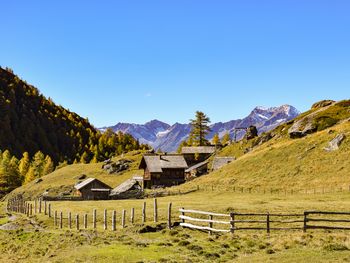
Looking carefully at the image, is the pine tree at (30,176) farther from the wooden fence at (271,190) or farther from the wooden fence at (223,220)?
the wooden fence at (223,220)

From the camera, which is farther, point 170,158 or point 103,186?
point 170,158

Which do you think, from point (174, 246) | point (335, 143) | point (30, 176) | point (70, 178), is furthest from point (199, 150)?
point (174, 246)

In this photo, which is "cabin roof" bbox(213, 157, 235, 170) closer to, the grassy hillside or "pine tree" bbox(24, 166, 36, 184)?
the grassy hillside

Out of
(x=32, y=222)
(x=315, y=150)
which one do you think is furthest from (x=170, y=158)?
(x=32, y=222)

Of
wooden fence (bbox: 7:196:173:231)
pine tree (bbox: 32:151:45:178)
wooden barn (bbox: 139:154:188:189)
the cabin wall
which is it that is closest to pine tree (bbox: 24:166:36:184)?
pine tree (bbox: 32:151:45:178)

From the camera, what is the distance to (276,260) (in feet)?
71.6

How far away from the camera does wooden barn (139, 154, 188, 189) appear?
116062 mm

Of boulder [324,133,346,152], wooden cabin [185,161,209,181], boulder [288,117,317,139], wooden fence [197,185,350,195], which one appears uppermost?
boulder [288,117,317,139]

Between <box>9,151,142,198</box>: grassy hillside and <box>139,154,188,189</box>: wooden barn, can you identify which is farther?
<box>9,151,142,198</box>: grassy hillside

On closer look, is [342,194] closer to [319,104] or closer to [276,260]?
[276,260]

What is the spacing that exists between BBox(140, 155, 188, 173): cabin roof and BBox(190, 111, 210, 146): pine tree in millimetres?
40960

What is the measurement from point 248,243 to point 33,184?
12301 centimetres

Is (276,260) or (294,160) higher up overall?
(294,160)

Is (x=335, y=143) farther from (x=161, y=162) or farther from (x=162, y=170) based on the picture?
(x=161, y=162)
